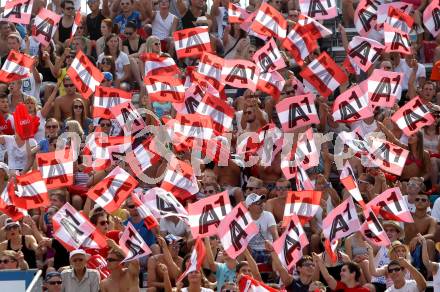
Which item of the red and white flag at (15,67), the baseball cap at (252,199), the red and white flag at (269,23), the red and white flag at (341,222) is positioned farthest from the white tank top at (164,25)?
the red and white flag at (341,222)

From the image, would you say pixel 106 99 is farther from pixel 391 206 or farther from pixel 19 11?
pixel 391 206

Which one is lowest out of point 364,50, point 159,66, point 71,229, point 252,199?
point 252,199

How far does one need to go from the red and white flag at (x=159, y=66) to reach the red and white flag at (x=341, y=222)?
4.32m

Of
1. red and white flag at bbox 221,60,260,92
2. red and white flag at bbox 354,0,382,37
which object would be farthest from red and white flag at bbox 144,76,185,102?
red and white flag at bbox 354,0,382,37

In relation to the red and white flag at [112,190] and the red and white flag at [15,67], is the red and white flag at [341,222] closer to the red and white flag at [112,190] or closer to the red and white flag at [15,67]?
the red and white flag at [112,190]

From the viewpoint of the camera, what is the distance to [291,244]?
19.7 m

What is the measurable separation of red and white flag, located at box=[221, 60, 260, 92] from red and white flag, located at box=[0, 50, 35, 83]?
97.4 inches

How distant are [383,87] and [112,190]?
3907mm

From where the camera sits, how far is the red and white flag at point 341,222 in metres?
19.9

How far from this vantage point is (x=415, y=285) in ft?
63.7

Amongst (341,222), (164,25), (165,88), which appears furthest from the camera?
(164,25)

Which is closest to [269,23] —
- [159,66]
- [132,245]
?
[159,66]

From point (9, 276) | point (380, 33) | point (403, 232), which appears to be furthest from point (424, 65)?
point (9, 276)

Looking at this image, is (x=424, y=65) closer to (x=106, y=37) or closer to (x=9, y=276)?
(x=106, y=37)
